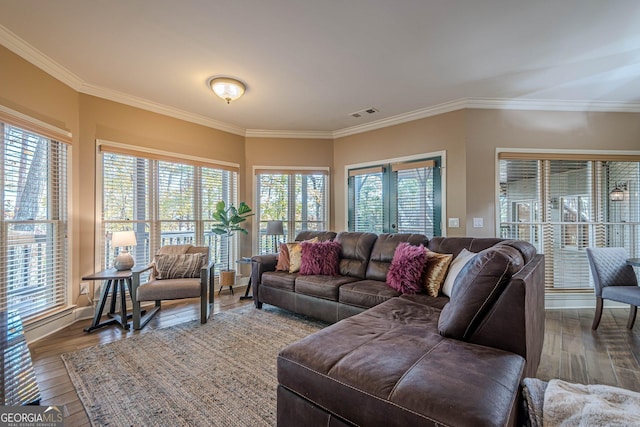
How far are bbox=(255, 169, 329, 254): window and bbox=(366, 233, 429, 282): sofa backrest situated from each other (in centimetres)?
192

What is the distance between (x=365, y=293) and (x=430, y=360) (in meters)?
1.46

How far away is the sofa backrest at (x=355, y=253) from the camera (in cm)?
345

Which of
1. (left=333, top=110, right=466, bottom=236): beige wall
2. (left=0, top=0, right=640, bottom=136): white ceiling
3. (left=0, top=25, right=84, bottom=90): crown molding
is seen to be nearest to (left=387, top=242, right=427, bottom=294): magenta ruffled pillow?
(left=333, top=110, right=466, bottom=236): beige wall

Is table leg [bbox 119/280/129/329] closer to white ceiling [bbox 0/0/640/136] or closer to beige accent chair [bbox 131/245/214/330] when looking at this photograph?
beige accent chair [bbox 131/245/214/330]

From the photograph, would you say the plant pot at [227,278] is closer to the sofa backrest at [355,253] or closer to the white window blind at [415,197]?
the sofa backrest at [355,253]

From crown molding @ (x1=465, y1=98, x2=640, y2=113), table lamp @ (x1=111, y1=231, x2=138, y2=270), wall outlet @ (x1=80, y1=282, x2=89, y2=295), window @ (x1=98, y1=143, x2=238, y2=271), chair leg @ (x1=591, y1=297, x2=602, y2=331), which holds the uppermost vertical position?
crown molding @ (x1=465, y1=98, x2=640, y2=113)

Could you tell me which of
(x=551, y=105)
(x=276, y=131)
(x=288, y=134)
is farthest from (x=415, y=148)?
(x=276, y=131)

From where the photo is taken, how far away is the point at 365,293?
9.25 feet

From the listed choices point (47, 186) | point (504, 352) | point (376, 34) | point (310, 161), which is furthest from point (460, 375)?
point (310, 161)

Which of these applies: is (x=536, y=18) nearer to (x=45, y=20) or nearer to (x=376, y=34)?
(x=376, y=34)

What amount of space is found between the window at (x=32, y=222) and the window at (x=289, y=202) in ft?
8.80

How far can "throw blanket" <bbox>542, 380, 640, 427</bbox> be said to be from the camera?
1010 mm

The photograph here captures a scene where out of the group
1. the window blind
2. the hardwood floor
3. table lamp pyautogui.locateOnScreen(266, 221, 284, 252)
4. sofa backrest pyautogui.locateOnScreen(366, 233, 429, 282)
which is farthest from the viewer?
the window blind
